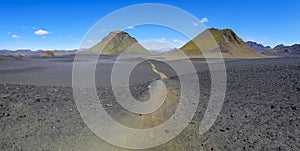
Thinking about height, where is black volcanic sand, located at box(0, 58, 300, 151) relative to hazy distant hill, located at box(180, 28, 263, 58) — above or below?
below

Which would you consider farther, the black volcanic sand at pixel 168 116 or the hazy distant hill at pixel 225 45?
the hazy distant hill at pixel 225 45

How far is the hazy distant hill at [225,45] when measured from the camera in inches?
3174

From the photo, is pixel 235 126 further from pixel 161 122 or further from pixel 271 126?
pixel 161 122

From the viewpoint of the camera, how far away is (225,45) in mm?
84688

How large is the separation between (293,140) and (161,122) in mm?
3576

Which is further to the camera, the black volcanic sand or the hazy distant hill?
the hazy distant hill

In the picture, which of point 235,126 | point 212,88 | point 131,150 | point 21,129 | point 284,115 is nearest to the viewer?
point 131,150

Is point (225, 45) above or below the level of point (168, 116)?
above

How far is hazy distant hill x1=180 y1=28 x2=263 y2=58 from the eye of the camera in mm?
80625

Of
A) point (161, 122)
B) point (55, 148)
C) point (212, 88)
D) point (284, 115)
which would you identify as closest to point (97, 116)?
point (161, 122)

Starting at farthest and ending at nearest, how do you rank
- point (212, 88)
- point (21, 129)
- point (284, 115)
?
1. point (212, 88)
2. point (284, 115)
3. point (21, 129)

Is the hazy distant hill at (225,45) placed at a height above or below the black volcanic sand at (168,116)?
above

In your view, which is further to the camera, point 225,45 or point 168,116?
point 225,45

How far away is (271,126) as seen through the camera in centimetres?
765
